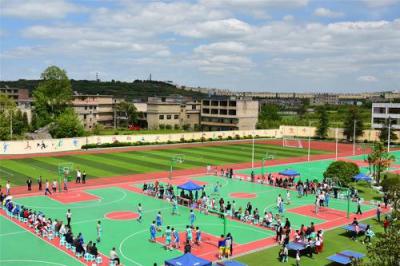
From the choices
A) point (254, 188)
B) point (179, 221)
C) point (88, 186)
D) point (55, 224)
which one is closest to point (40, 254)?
point (55, 224)

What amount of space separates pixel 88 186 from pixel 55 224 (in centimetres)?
1696

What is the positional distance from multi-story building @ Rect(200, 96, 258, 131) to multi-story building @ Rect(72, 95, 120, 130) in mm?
28534

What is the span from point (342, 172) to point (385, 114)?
66.0m

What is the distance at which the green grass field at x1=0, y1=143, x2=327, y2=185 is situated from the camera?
54.3 metres

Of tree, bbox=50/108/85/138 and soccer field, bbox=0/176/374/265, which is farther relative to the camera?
tree, bbox=50/108/85/138

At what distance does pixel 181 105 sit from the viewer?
5000 inches

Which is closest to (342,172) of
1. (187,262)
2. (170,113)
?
(187,262)

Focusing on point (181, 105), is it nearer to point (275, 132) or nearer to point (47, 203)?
point (275, 132)

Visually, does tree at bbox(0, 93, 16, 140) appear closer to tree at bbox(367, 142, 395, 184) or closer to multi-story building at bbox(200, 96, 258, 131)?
multi-story building at bbox(200, 96, 258, 131)

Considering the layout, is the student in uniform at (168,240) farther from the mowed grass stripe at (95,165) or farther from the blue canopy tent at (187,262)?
the mowed grass stripe at (95,165)

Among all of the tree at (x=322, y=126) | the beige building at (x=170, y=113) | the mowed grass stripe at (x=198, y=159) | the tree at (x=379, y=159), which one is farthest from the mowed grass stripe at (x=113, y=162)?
the tree at (x=322, y=126)

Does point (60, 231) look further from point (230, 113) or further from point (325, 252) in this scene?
point (230, 113)

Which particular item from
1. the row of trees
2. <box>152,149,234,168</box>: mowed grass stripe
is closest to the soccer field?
<box>152,149,234,168</box>: mowed grass stripe

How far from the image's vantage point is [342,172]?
47.2m
